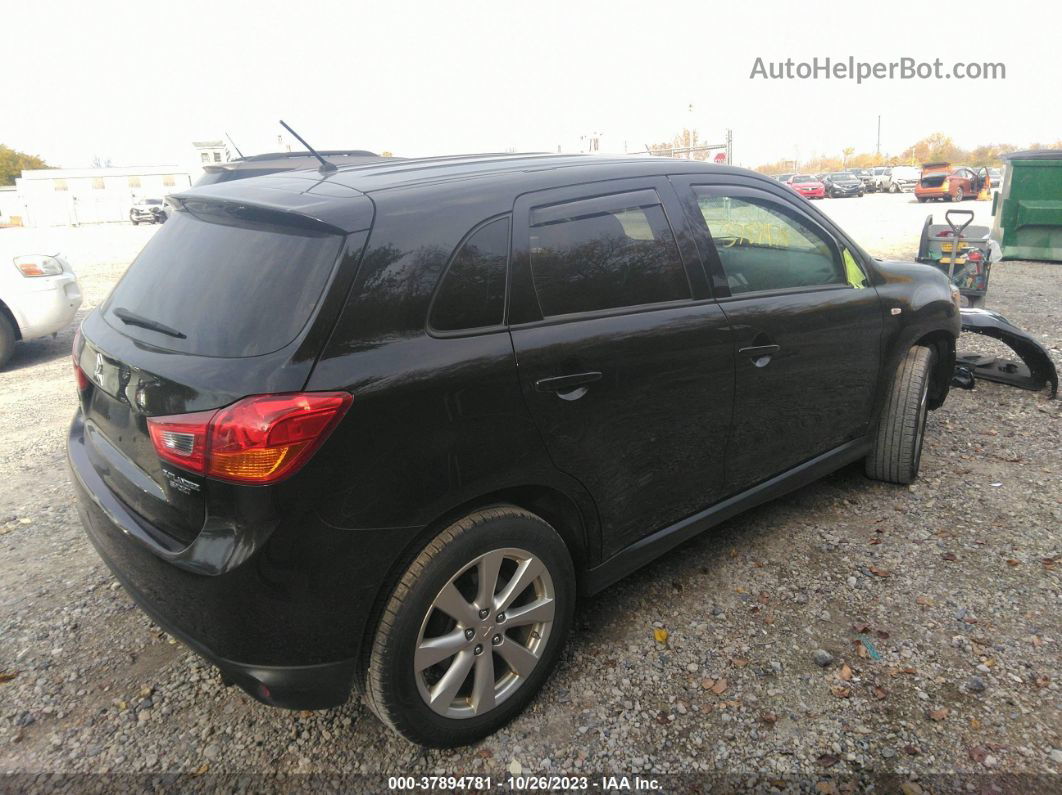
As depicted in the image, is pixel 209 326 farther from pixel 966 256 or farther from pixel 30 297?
pixel 966 256

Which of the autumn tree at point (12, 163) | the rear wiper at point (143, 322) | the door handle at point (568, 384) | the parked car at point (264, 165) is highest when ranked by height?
the autumn tree at point (12, 163)

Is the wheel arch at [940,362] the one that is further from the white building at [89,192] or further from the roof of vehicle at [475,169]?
the white building at [89,192]

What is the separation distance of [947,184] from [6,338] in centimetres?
3378

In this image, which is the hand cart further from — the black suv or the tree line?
the tree line

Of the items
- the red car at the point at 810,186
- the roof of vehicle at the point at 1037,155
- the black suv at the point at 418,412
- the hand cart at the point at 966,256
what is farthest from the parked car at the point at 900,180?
the black suv at the point at 418,412

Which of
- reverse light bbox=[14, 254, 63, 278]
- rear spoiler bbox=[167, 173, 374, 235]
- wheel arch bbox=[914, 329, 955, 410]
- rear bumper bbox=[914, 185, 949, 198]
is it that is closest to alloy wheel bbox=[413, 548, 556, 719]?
rear spoiler bbox=[167, 173, 374, 235]

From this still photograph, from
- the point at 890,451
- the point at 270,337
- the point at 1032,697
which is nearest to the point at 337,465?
the point at 270,337

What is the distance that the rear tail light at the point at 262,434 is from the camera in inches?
72.2

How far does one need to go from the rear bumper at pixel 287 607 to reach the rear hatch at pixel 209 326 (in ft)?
0.58

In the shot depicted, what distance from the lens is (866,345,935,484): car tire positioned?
12.5 ft

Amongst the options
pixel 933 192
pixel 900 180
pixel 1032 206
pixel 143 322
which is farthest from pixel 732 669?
pixel 900 180

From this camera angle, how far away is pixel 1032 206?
39.1ft

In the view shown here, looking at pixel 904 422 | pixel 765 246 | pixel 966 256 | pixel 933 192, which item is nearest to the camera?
pixel 765 246

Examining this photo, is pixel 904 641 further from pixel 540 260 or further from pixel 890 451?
pixel 540 260
